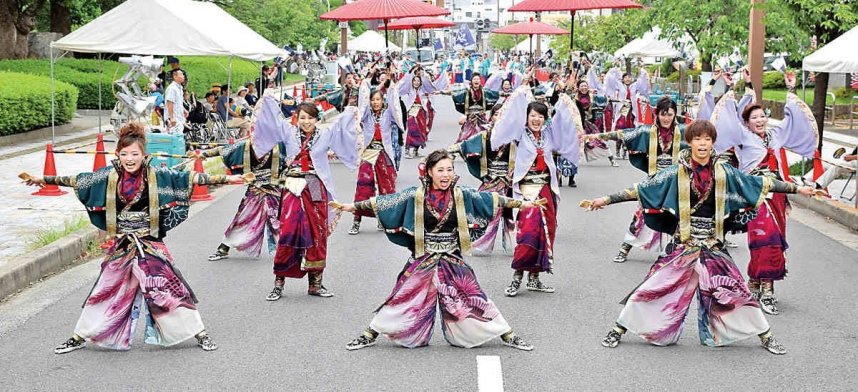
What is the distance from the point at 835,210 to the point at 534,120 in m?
5.71

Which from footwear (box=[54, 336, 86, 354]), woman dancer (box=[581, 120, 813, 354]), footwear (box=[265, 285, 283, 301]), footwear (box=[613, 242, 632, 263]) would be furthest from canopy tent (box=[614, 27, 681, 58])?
footwear (box=[54, 336, 86, 354])

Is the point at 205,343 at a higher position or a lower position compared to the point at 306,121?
lower

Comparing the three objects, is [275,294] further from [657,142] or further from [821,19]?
[821,19]

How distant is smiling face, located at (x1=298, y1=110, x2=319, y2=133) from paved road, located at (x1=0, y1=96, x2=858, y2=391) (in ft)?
4.38

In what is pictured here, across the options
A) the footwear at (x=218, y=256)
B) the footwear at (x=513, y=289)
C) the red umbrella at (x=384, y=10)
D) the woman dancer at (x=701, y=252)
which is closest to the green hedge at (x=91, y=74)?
the red umbrella at (x=384, y=10)

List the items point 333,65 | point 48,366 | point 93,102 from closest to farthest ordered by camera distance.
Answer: point 48,366 < point 93,102 < point 333,65

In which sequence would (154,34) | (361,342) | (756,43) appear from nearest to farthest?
(361,342) → (154,34) → (756,43)

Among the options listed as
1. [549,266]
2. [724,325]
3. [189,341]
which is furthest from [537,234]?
[189,341]

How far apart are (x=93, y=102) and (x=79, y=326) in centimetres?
2248

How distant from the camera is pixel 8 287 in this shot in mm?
9523

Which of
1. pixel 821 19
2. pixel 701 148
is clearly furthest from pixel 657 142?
pixel 821 19

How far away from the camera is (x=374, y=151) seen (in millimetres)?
13359

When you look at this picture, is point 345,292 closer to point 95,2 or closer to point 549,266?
point 549,266

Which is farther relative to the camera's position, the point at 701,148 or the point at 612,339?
the point at 612,339
